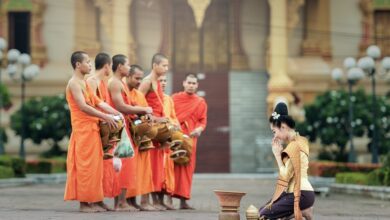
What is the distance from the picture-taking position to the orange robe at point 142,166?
1501cm

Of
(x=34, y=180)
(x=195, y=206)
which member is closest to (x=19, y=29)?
(x=34, y=180)

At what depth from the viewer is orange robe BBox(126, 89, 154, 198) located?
1501cm

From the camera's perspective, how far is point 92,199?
46.3ft

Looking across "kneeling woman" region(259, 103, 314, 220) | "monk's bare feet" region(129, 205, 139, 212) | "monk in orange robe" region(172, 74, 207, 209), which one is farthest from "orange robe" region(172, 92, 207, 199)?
"kneeling woman" region(259, 103, 314, 220)

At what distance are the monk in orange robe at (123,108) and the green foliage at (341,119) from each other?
16.4 metres

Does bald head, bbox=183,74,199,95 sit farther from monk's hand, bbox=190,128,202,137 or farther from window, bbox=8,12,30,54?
window, bbox=8,12,30,54

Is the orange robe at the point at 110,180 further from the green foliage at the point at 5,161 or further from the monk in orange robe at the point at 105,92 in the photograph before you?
the green foliage at the point at 5,161

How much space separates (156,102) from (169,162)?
A: 0.86m

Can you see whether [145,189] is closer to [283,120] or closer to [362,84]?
[283,120]

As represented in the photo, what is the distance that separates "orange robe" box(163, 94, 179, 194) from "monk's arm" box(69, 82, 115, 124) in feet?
6.48

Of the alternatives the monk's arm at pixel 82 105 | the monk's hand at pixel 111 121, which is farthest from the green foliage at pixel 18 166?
the monk's hand at pixel 111 121

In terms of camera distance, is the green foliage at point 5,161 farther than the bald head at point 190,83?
Yes

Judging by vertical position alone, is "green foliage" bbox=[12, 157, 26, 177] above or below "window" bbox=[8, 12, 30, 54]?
below

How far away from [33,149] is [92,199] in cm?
2296
